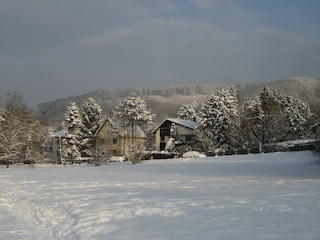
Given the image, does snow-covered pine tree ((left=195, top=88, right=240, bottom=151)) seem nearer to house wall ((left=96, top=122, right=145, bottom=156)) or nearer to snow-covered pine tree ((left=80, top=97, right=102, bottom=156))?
house wall ((left=96, top=122, right=145, bottom=156))

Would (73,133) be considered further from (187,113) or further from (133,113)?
(187,113)

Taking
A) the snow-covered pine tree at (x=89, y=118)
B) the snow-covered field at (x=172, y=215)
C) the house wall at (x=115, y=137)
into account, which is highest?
the snow-covered pine tree at (x=89, y=118)

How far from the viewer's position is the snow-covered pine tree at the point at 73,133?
2510 inches

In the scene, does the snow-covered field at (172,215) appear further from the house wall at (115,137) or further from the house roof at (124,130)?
the house roof at (124,130)

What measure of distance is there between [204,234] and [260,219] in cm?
191

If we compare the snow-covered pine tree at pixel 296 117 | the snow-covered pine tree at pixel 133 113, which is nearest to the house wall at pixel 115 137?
the snow-covered pine tree at pixel 133 113

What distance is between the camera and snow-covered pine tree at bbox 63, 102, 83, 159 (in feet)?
209

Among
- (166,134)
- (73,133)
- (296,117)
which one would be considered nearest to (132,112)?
(166,134)

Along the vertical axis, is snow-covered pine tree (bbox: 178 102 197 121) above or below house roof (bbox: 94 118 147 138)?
above

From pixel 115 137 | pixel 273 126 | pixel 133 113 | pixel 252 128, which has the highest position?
pixel 133 113

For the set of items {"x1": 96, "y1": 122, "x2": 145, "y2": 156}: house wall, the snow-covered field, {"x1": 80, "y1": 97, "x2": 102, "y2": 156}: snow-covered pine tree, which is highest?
{"x1": 80, "y1": 97, "x2": 102, "y2": 156}: snow-covered pine tree

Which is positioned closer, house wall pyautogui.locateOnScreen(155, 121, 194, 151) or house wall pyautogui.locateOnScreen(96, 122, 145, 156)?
house wall pyautogui.locateOnScreen(96, 122, 145, 156)

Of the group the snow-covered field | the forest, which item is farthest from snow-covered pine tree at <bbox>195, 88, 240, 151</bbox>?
the snow-covered field

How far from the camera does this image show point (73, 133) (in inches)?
2549
